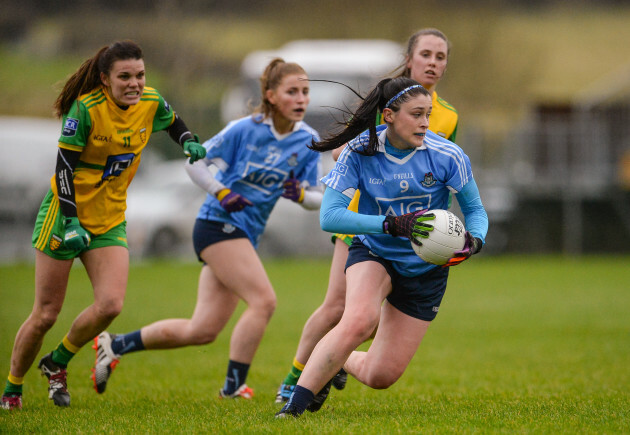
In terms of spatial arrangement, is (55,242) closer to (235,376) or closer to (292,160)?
(235,376)

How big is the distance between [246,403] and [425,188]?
2034 mm

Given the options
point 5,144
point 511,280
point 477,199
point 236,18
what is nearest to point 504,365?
point 477,199

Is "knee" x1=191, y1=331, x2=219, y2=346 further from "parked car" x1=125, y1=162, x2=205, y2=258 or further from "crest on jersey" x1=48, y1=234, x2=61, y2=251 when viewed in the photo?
"parked car" x1=125, y1=162, x2=205, y2=258

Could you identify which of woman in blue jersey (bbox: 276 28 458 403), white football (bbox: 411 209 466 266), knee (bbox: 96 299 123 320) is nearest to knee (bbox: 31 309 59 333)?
knee (bbox: 96 299 123 320)

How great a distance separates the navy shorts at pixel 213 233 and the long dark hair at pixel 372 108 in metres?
1.54

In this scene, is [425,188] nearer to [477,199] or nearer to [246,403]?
[477,199]

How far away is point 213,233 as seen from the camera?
662 cm

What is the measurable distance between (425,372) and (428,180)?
3.14 m

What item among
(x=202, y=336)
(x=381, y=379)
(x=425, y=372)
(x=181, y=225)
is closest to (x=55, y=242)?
(x=202, y=336)

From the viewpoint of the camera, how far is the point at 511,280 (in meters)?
16.5

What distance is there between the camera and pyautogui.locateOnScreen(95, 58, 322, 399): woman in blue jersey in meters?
6.50

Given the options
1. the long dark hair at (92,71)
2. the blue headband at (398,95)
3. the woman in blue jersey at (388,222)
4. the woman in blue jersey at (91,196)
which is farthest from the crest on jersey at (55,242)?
the blue headband at (398,95)

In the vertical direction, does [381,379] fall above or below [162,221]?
above

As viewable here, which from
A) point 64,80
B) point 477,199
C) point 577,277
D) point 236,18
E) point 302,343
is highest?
point 236,18
